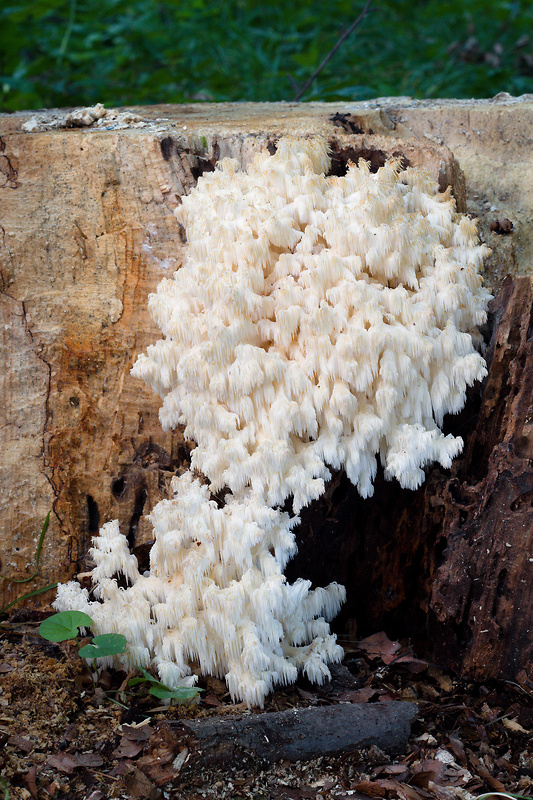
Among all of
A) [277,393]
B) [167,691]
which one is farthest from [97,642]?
[277,393]

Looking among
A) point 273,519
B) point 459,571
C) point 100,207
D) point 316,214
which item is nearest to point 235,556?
point 273,519

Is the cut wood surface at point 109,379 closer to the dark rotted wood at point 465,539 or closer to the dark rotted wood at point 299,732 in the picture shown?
the dark rotted wood at point 465,539

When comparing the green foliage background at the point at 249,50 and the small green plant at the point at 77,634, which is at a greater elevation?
the green foliage background at the point at 249,50

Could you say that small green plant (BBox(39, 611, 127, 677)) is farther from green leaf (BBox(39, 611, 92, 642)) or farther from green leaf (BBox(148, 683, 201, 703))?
green leaf (BBox(148, 683, 201, 703))

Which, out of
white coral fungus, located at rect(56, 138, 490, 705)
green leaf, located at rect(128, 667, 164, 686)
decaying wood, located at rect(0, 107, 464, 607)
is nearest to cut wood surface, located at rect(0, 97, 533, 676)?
decaying wood, located at rect(0, 107, 464, 607)

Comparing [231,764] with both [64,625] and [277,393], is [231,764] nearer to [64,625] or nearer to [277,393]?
[64,625]

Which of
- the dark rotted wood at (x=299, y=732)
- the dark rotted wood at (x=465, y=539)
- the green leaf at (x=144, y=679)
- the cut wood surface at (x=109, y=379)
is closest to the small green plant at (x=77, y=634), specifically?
the green leaf at (x=144, y=679)
